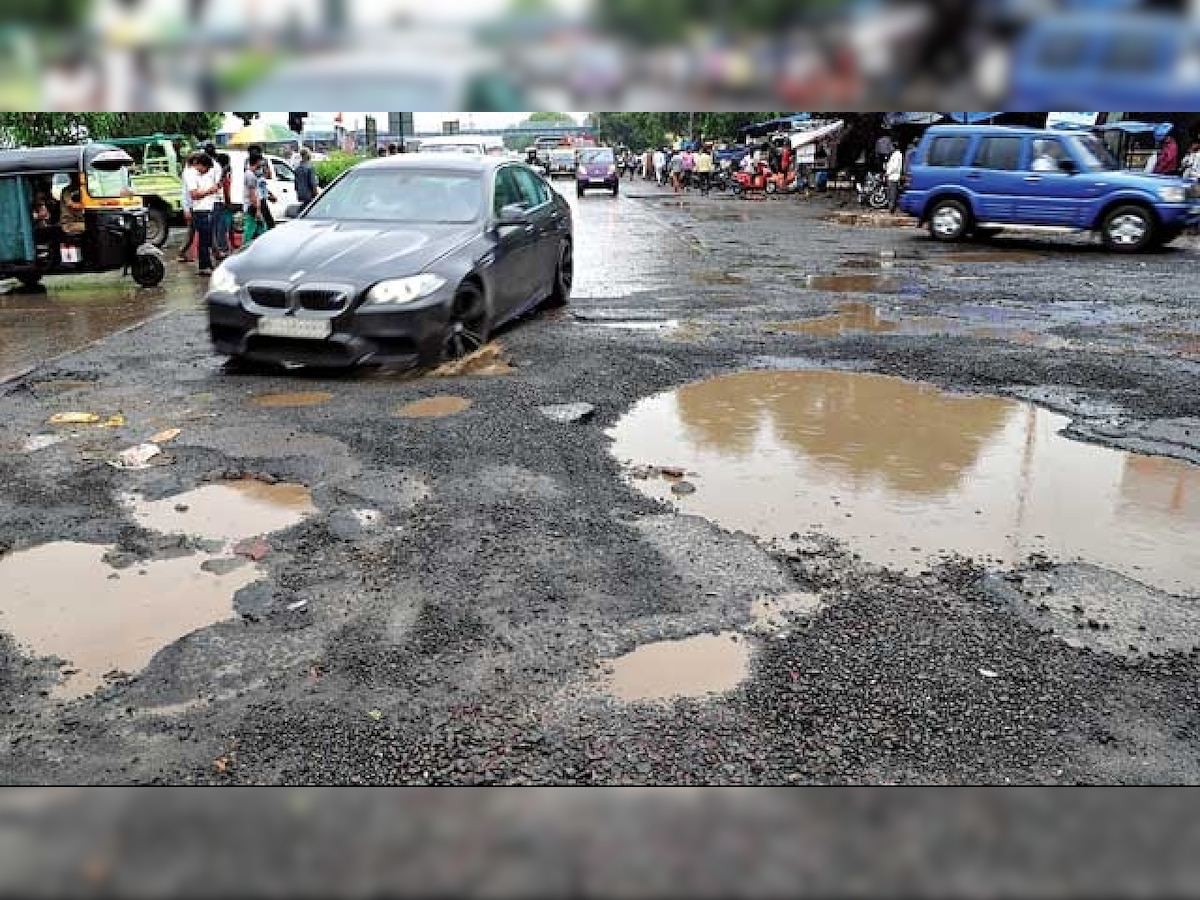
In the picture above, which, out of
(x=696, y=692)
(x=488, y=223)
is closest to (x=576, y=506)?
(x=696, y=692)

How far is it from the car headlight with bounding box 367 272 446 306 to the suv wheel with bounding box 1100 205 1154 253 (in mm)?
12567

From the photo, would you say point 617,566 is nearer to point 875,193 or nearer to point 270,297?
point 270,297

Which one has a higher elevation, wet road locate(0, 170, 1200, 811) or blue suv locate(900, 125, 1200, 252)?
blue suv locate(900, 125, 1200, 252)

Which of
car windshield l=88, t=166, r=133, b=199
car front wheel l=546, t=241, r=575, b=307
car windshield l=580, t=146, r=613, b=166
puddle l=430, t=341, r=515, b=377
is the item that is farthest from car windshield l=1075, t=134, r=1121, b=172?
car windshield l=580, t=146, r=613, b=166

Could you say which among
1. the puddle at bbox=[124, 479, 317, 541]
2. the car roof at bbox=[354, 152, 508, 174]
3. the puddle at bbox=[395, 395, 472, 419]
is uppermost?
the car roof at bbox=[354, 152, 508, 174]

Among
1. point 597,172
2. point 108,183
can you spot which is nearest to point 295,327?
point 108,183

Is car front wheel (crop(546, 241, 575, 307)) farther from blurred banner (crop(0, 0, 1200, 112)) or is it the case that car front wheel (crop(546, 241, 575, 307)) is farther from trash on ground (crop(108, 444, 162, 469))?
blurred banner (crop(0, 0, 1200, 112))

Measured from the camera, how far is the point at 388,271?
23.7 ft

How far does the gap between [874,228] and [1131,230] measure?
20.8 ft

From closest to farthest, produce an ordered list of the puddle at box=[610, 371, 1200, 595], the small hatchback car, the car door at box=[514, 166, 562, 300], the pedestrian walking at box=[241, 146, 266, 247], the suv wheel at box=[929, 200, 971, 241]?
the puddle at box=[610, 371, 1200, 595], the car door at box=[514, 166, 562, 300], the pedestrian walking at box=[241, 146, 266, 247], the suv wheel at box=[929, 200, 971, 241], the small hatchback car

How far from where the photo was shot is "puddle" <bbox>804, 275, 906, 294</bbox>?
39.1ft

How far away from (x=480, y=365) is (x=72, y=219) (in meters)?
8.19

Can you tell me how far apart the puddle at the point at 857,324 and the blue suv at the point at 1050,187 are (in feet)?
22.0

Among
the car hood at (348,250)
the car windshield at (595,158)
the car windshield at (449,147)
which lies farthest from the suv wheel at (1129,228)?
the car windshield at (595,158)
